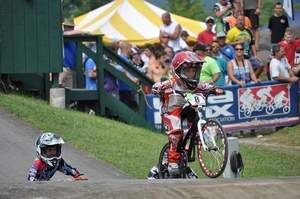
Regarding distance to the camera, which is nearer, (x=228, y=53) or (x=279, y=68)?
(x=279, y=68)

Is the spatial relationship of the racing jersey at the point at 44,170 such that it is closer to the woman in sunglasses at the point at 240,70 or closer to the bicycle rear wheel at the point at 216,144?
the bicycle rear wheel at the point at 216,144

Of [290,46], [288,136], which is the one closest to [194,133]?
[288,136]

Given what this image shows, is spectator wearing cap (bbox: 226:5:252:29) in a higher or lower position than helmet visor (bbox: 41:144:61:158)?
higher

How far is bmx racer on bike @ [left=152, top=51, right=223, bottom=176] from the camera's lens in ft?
31.5

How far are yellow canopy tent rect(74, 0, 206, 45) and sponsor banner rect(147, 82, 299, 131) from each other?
381 inches

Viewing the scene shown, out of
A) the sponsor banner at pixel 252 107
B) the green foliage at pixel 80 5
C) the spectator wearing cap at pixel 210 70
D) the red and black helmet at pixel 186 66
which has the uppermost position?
the green foliage at pixel 80 5

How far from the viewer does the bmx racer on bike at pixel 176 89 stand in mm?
9602

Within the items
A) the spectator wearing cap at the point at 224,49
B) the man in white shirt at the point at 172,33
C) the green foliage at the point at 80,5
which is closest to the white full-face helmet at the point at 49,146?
the spectator wearing cap at the point at 224,49

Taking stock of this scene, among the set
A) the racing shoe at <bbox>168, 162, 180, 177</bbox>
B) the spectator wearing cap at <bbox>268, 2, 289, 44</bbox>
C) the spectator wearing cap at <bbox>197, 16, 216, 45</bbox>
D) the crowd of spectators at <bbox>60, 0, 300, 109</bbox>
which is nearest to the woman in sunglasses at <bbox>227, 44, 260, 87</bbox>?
the crowd of spectators at <bbox>60, 0, 300, 109</bbox>

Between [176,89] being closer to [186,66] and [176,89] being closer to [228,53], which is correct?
[186,66]

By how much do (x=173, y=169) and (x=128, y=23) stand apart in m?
19.0

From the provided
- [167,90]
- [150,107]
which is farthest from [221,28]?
[167,90]

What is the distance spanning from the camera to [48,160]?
28.9ft

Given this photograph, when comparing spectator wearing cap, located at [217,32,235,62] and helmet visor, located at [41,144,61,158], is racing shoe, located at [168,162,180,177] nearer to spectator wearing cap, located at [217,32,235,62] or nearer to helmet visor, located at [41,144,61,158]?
helmet visor, located at [41,144,61,158]
